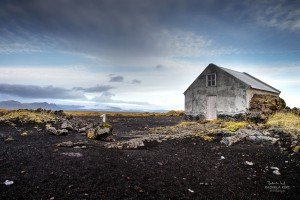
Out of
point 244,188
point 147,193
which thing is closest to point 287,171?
point 244,188

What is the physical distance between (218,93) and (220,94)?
10.4 inches

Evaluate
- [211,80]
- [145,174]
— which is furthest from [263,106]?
[145,174]

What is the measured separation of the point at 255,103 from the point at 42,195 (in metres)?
24.5

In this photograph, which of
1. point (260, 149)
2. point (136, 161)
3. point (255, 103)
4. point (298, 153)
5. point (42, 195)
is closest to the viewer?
point (42, 195)

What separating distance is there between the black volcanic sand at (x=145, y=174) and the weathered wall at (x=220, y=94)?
15321mm

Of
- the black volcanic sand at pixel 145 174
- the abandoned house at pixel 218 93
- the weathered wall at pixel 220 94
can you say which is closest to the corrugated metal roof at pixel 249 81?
the abandoned house at pixel 218 93

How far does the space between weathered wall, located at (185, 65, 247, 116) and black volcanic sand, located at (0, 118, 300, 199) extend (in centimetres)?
1532

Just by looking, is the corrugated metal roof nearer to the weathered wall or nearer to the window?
the weathered wall

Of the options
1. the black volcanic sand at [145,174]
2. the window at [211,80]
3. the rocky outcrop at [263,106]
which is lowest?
the black volcanic sand at [145,174]

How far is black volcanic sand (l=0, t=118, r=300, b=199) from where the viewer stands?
6.67 meters

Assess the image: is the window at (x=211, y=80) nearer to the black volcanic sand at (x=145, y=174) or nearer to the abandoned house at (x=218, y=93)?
the abandoned house at (x=218, y=93)

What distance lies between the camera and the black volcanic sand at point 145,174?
667 cm

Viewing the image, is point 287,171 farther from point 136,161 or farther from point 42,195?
point 42,195

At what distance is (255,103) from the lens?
2652 centimetres
